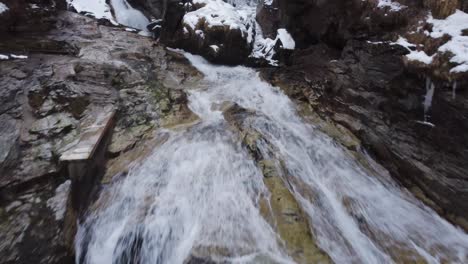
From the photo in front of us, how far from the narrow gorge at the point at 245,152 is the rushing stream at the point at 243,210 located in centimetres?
2

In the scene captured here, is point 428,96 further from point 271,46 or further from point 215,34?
point 215,34

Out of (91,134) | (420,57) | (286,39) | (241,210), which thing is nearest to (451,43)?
(420,57)

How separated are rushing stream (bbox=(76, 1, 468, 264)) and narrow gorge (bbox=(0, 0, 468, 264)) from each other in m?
0.02

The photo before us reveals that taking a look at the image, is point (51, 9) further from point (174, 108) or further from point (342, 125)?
point (342, 125)

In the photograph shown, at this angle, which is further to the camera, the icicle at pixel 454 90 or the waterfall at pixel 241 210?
the icicle at pixel 454 90

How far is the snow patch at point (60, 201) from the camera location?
3372mm

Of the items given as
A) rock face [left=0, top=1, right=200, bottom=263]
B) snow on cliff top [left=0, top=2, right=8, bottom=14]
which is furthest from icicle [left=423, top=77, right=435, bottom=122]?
snow on cliff top [left=0, top=2, right=8, bottom=14]

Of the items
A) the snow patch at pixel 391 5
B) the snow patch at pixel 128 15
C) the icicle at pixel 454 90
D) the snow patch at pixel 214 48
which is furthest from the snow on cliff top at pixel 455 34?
the snow patch at pixel 128 15

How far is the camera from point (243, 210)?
3.76 m

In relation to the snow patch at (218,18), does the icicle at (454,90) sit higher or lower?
lower

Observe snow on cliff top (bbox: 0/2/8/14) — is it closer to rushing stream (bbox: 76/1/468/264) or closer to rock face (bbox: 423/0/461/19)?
rushing stream (bbox: 76/1/468/264)

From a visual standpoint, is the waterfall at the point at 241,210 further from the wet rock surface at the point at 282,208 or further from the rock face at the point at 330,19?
the rock face at the point at 330,19

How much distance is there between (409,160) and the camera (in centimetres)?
487

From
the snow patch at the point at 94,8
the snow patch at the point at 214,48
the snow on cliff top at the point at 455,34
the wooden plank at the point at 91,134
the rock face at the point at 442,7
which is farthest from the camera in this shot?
the snow patch at the point at 94,8
